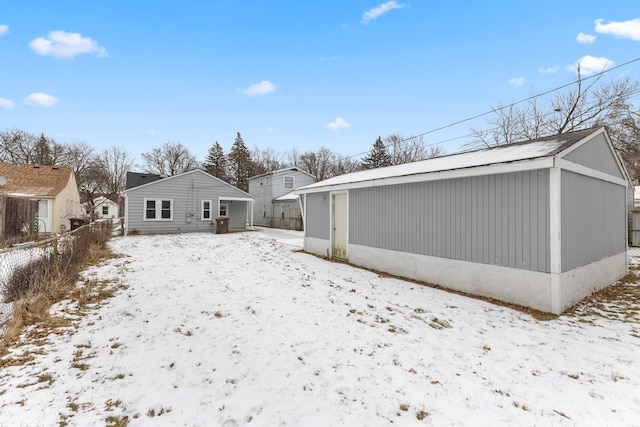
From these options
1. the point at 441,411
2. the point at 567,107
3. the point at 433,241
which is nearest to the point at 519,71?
the point at 567,107

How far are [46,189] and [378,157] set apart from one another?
3267 cm

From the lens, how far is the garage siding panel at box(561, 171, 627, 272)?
16.3 feet

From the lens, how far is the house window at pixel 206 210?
1878 cm

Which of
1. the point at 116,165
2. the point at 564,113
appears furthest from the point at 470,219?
the point at 116,165

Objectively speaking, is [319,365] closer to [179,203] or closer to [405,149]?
[179,203]

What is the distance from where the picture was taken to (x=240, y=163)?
38.8 m

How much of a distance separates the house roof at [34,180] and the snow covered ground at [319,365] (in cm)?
1766

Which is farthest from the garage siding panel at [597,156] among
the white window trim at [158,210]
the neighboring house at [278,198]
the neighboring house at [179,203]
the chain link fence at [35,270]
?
the white window trim at [158,210]

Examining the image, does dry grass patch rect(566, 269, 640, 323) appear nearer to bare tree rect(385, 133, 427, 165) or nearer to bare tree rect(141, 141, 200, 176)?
bare tree rect(385, 133, 427, 165)

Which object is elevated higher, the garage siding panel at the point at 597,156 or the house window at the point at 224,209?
the garage siding panel at the point at 597,156

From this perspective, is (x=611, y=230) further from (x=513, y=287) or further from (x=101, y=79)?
(x=101, y=79)

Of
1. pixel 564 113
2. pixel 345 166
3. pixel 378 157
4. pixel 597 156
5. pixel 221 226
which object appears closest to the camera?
pixel 597 156

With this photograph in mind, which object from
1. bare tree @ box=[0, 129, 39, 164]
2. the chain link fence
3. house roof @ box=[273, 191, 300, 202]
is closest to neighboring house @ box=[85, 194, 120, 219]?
bare tree @ box=[0, 129, 39, 164]

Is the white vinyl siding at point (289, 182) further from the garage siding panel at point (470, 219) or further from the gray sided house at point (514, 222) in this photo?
the garage siding panel at point (470, 219)
